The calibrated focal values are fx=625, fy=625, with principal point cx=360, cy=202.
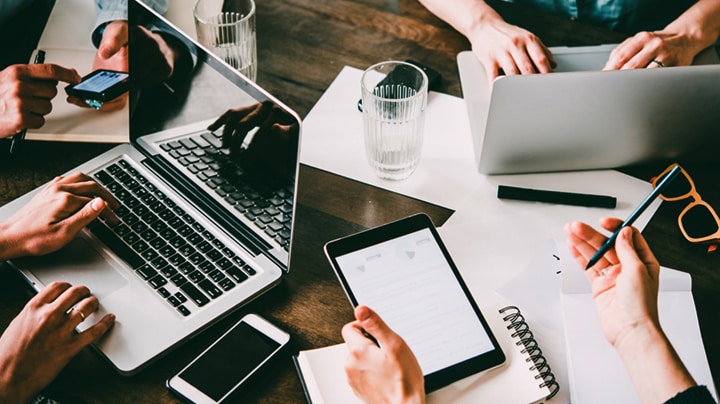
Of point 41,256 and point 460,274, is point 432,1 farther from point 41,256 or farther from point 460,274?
point 41,256

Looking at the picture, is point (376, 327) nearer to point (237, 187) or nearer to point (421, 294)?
Result: point (421, 294)

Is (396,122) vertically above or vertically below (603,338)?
above

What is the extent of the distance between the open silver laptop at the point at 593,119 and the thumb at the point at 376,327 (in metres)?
0.40

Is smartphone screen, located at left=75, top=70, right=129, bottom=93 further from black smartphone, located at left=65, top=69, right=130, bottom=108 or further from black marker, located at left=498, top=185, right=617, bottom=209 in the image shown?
black marker, located at left=498, top=185, right=617, bottom=209

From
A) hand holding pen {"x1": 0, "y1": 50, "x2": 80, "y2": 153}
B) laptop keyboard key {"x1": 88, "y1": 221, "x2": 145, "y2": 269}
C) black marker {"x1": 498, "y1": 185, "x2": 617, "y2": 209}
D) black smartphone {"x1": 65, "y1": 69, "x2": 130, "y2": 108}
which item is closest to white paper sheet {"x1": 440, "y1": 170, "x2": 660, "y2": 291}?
black marker {"x1": 498, "y1": 185, "x2": 617, "y2": 209}

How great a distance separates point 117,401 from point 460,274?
505 millimetres

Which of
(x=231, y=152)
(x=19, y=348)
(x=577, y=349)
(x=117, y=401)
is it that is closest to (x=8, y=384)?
(x=19, y=348)

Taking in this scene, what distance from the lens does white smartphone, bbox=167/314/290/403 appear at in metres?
0.82

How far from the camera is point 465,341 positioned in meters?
0.85

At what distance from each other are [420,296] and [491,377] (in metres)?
0.14

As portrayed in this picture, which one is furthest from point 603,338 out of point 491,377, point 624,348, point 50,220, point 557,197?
point 50,220

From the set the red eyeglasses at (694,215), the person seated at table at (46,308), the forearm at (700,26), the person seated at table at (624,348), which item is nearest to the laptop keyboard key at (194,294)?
the person seated at table at (46,308)

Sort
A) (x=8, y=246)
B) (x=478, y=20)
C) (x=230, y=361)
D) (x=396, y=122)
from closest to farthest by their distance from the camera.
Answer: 1. (x=230, y=361)
2. (x=8, y=246)
3. (x=396, y=122)
4. (x=478, y=20)

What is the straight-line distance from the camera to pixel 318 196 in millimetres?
1077
